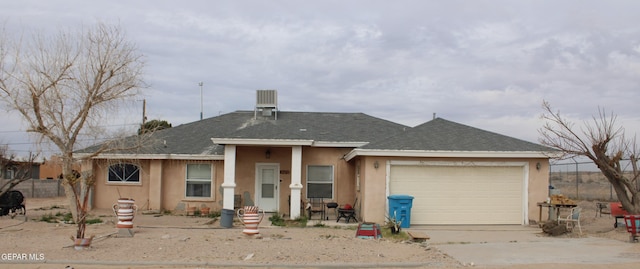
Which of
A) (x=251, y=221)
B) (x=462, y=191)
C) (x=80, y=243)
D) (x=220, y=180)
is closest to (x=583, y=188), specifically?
(x=462, y=191)

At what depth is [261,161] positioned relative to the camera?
21531 mm

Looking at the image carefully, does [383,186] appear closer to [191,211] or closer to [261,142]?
[261,142]

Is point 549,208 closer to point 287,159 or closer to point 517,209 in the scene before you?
point 517,209

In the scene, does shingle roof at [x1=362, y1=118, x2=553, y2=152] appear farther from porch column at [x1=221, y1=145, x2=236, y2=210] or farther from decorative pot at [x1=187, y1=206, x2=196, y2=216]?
decorative pot at [x1=187, y1=206, x2=196, y2=216]

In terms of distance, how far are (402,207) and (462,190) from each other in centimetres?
237

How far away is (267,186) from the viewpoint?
70.8ft

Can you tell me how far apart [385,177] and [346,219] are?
1.92m

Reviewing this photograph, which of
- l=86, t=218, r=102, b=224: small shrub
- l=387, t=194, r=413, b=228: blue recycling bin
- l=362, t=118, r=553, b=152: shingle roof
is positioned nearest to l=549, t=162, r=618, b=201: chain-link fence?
l=362, t=118, r=553, b=152: shingle roof

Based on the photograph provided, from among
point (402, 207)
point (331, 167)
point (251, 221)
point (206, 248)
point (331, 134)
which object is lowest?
point (206, 248)

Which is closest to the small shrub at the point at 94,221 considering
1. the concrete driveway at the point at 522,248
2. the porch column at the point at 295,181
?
the porch column at the point at 295,181

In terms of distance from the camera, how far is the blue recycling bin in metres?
16.8

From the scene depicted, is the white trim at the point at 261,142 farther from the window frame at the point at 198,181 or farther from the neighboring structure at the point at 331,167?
the window frame at the point at 198,181

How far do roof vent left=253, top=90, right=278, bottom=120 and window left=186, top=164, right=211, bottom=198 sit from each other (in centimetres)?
447

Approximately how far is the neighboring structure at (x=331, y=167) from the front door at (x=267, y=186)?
37 millimetres
